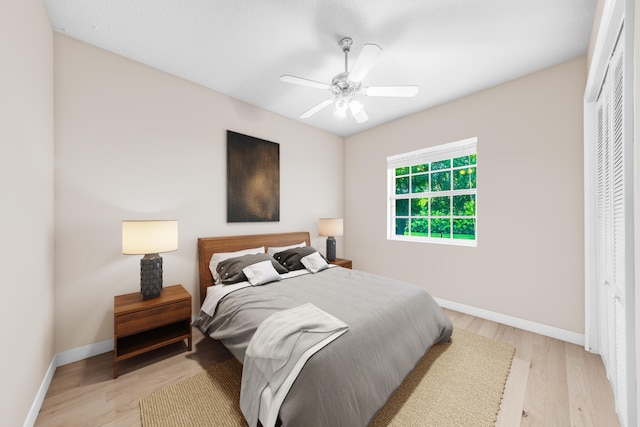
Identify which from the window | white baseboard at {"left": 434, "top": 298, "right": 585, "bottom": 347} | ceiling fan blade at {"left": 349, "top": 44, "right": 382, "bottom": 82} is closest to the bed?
white baseboard at {"left": 434, "top": 298, "right": 585, "bottom": 347}

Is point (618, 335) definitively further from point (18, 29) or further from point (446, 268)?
point (18, 29)

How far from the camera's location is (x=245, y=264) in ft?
8.36

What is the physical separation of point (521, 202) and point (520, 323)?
1.33m

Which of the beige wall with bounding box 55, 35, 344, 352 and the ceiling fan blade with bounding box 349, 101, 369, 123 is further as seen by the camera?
the ceiling fan blade with bounding box 349, 101, 369, 123

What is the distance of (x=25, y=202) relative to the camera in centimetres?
142

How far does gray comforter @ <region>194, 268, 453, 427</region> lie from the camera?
3.99 feet

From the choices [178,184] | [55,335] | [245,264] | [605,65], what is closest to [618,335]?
[605,65]

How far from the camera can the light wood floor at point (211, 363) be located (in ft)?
4.95

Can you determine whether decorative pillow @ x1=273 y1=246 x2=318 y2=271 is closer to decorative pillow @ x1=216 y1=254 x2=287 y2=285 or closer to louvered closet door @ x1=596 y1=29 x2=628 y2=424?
decorative pillow @ x1=216 y1=254 x2=287 y2=285

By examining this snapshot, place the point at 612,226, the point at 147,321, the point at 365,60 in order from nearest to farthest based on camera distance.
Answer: the point at 612,226, the point at 365,60, the point at 147,321

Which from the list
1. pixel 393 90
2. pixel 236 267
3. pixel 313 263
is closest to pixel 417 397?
pixel 313 263

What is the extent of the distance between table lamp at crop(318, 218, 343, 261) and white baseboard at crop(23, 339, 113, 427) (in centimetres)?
266

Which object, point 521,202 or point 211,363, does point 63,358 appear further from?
point 521,202

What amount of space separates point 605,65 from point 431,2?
1.29 m
